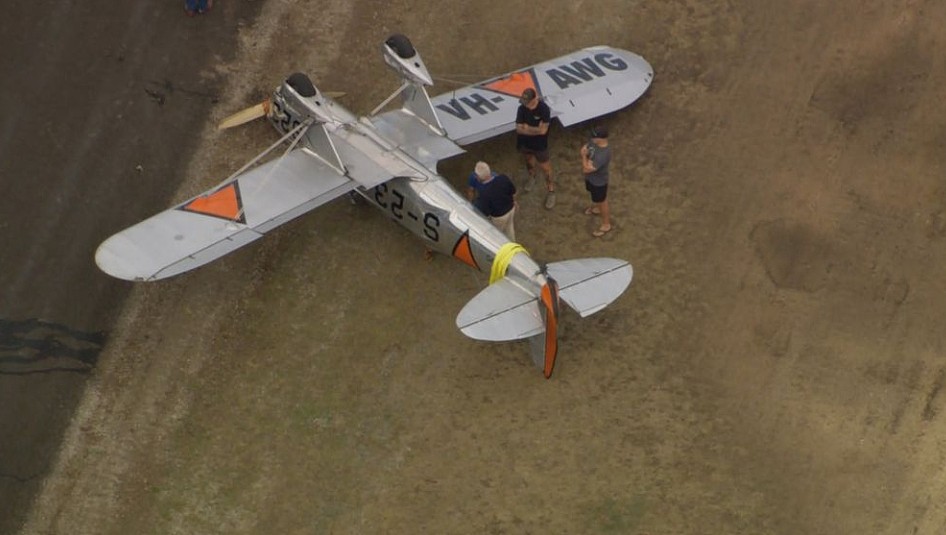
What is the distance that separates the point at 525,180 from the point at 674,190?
2.46m

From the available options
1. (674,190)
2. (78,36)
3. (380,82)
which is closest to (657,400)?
(674,190)

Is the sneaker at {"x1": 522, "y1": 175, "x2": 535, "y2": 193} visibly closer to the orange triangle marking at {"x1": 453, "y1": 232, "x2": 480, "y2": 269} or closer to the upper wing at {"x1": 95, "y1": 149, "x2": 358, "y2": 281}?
the orange triangle marking at {"x1": 453, "y1": 232, "x2": 480, "y2": 269}

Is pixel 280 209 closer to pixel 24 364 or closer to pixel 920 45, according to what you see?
pixel 24 364

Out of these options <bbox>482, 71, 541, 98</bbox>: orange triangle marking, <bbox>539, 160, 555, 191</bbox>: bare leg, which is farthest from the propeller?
<bbox>539, 160, 555, 191</bbox>: bare leg

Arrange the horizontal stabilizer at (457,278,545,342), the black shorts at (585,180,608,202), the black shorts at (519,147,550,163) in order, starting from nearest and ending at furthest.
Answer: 1. the horizontal stabilizer at (457,278,545,342)
2. the black shorts at (585,180,608,202)
3. the black shorts at (519,147,550,163)

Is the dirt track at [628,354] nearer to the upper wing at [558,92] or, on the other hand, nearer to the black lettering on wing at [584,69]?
the upper wing at [558,92]

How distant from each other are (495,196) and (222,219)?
4009mm

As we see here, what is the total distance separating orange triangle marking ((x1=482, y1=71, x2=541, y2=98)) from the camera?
648 inches

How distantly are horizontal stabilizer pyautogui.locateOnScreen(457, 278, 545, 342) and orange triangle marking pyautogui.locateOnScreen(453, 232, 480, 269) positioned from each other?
1023mm

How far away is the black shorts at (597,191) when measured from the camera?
48.6ft

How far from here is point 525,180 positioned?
1623 cm

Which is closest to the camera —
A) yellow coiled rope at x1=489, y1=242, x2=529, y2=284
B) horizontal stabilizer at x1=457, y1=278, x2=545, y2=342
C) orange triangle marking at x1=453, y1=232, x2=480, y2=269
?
horizontal stabilizer at x1=457, y1=278, x2=545, y2=342

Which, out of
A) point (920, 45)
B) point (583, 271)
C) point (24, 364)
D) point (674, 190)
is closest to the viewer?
point (583, 271)

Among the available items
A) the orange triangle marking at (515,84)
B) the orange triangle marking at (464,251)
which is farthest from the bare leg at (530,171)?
the orange triangle marking at (464,251)
